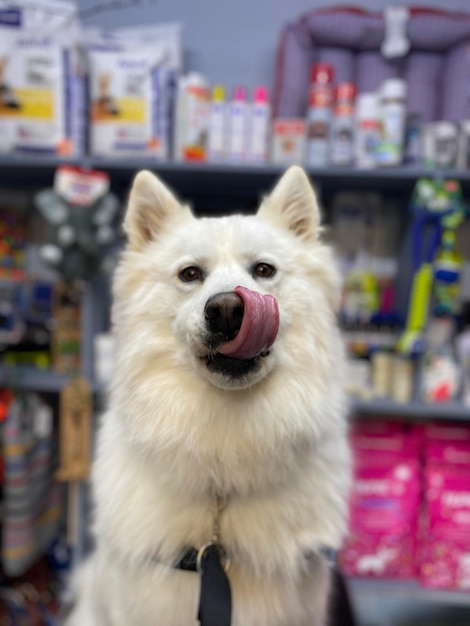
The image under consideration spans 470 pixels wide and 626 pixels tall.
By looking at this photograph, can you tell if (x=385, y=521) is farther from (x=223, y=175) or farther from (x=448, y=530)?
(x=223, y=175)

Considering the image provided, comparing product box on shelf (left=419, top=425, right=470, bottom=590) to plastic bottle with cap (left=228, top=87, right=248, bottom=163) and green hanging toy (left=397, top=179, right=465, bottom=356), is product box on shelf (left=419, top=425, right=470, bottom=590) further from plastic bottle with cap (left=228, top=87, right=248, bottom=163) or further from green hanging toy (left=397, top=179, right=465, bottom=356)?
plastic bottle with cap (left=228, top=87, right=248, bottom=163)

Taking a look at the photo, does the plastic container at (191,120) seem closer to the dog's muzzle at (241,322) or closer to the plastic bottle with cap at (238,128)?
the plastic bottle with cap at (238,128)

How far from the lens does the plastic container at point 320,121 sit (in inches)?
59.9

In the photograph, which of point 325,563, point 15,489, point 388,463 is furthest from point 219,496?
point 15,489

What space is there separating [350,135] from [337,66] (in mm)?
344

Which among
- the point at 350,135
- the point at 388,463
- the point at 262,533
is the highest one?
the point at 350,135

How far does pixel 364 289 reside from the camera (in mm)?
1750

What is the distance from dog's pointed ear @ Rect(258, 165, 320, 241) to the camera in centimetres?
91

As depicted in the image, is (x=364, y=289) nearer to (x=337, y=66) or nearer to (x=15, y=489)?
(x=337, y=66)

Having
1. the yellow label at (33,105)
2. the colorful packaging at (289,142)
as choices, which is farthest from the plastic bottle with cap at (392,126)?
the yellow label at (33,105)

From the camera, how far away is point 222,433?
2.73 ft

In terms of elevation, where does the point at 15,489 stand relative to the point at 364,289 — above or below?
below

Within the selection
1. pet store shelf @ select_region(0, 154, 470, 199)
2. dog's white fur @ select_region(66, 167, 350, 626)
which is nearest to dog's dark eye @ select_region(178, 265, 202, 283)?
dog's white fur @ select_region(66, 167, 350, 626)

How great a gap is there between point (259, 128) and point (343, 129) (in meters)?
0.29
